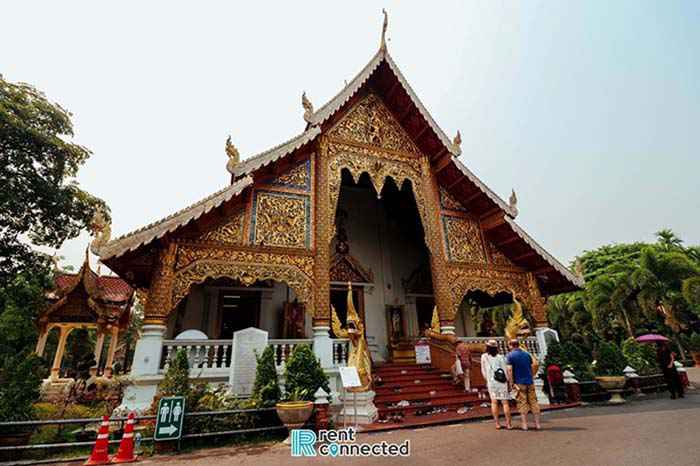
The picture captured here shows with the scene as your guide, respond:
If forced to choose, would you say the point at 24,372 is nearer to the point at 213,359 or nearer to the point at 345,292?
the point at 213,359

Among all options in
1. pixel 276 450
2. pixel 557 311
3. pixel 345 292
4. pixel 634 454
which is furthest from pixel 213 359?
pixel 557 311

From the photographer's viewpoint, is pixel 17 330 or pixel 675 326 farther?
pixel 675 326

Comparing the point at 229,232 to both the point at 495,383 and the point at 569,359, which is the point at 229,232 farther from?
the point at 569,359

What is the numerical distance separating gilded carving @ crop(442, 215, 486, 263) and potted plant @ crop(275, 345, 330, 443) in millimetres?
4850

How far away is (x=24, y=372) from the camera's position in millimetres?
4770

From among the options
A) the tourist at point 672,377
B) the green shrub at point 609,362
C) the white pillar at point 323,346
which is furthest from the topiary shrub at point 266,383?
the tourist at point 672,377

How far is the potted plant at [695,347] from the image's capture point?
1598cm

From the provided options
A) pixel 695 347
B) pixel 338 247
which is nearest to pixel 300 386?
pixel 338 247

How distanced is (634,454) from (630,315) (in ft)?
68.7

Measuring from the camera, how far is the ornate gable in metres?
9.00

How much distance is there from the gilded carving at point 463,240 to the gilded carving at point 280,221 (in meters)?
3.99

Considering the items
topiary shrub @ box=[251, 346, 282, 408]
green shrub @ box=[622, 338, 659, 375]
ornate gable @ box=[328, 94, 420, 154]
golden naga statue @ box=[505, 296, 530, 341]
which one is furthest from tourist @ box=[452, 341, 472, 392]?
green shrub @ box=[622, 338, 659, 375]

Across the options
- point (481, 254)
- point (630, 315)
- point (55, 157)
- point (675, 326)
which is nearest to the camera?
point (481, 254)

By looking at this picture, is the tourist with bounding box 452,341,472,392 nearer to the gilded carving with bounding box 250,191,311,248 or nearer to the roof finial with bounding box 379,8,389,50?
the gilded carving with bounding box 250,191,311,248
